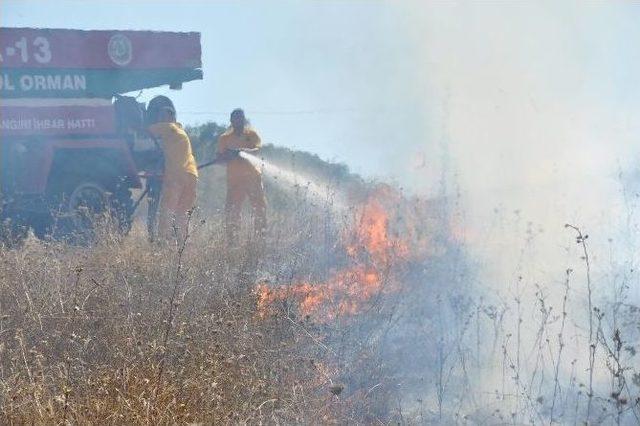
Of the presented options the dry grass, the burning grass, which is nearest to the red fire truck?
the burning grass

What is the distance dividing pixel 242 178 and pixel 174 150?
2.61 ft

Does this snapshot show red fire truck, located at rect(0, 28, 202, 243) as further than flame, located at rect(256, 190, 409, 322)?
Yes

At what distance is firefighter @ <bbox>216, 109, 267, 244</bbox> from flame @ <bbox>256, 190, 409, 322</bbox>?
3.86 feet

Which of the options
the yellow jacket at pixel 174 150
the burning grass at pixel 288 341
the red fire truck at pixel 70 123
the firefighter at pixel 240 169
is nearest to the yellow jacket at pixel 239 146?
the firefighter at pixel 240 169

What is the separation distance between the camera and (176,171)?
9789mm

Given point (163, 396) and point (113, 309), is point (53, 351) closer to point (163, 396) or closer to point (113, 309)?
point (113, 309)

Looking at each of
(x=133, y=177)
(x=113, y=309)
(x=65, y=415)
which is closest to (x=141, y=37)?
(x=133, y=177)

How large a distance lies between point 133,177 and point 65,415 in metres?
7.21

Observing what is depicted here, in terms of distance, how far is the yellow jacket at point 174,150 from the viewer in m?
9.82

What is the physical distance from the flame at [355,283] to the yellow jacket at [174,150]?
1984 millimetres

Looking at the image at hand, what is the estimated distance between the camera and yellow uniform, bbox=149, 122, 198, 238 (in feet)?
31.9

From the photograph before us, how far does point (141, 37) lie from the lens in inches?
439

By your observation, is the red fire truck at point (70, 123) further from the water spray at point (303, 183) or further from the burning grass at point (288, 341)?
the burning grass at point (288, 341)

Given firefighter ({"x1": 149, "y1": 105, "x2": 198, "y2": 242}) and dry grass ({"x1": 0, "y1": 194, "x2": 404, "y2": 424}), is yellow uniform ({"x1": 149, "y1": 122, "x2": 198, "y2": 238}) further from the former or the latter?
dry grass ({"x1": 0, "y1": 194, "x2": 404, "y2": 424})
